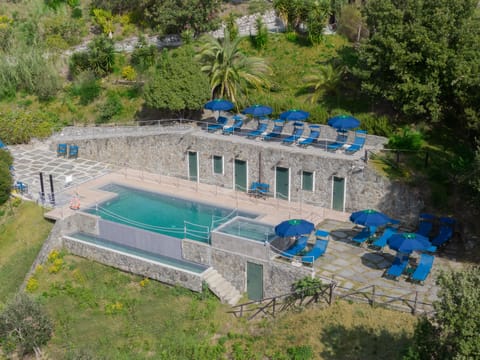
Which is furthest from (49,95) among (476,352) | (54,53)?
(476,352)

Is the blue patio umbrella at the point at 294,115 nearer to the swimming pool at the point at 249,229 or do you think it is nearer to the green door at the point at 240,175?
the green door at the point at 240,175

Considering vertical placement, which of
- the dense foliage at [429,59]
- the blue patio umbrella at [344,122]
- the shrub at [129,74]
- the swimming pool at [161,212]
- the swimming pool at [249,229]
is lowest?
the swimming pool at [161,212]

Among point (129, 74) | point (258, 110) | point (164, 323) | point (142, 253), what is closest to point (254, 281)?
point (164, 323)

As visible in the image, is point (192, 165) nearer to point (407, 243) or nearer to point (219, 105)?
point (219, 105)

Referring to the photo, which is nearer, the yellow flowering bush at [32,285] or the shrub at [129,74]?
the yellow flowering bush at [32,285]

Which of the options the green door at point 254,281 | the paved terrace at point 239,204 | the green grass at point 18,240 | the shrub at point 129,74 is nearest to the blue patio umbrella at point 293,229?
the paved terrace at point 239,204

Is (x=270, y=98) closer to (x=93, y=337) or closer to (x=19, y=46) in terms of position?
(x=93, y=337)

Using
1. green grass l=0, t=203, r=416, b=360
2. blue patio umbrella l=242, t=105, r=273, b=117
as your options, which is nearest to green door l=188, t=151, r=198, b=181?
blue patio umbrella l=242, t=105, r=273, b=117

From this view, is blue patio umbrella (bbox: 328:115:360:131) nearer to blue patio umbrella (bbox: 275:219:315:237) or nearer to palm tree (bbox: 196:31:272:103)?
palm tree (bbox: 196:31:272:103)
